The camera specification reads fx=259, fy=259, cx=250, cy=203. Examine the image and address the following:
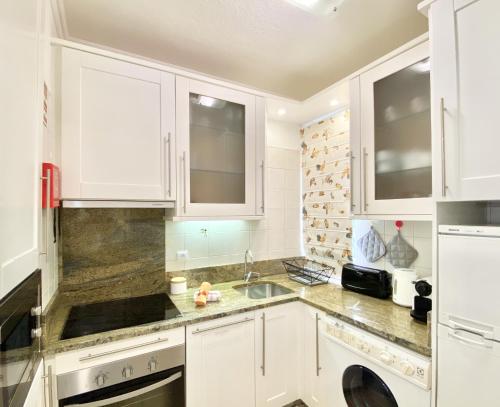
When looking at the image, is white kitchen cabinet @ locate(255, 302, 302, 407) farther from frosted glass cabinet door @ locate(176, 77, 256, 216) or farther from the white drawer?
frosted glass cabinet door @ locate(176, 77, 256, 216)

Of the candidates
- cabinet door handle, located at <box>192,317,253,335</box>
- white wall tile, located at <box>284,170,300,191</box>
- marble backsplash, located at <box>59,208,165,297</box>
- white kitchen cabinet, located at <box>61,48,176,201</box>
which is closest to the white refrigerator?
cabinet door handle, located at <box>192,317,253,335</box>

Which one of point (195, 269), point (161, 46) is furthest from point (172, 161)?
point (195, 269)

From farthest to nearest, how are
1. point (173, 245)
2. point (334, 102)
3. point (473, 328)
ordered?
point (334, 102)
point (173, 245)
point (473, 328)

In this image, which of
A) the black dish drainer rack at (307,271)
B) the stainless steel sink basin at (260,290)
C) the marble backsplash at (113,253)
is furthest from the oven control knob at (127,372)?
the black dish drainer rack at (307,271)

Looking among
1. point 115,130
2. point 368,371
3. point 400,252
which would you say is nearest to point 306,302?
point 368,371

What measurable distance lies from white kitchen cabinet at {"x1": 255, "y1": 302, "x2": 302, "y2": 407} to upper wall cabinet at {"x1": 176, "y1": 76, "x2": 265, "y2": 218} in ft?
2.37

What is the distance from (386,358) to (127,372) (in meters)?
1.25

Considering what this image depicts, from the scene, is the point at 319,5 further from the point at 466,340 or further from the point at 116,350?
the point at 116,350

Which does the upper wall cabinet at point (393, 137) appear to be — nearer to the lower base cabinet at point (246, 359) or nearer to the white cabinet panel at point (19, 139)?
the lower base cabinet at point (246, 359)

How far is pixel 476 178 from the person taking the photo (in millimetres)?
963

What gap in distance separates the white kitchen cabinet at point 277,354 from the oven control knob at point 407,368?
0.74 m

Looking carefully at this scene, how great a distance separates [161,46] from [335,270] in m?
2.14

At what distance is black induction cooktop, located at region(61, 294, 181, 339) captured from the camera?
1.30 meters

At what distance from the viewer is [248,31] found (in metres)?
1.52
